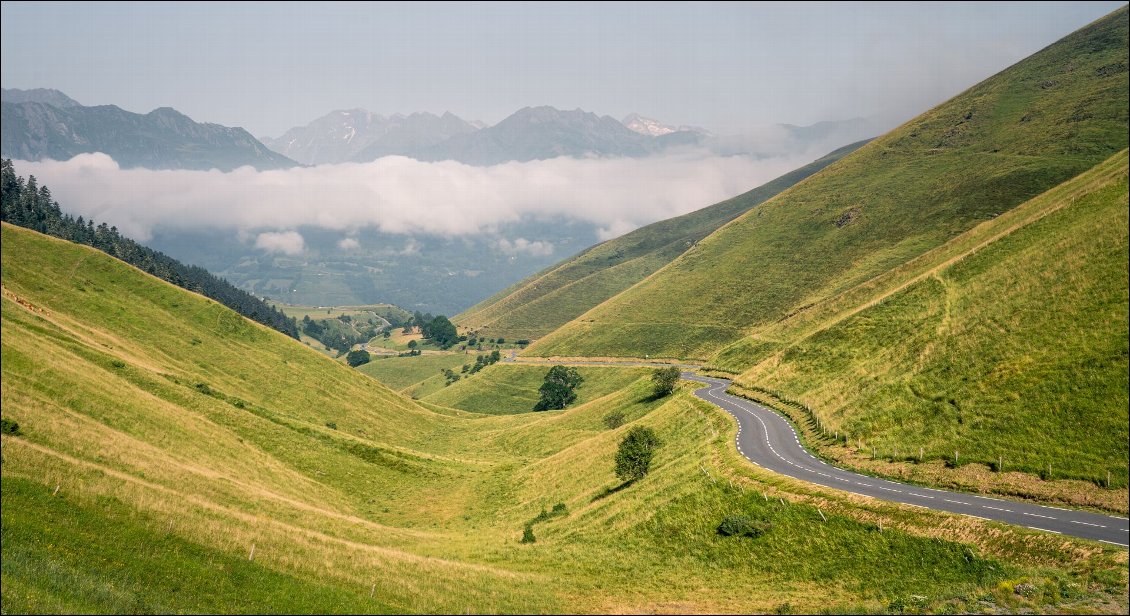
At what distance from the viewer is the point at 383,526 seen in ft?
194

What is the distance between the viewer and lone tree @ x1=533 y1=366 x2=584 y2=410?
16000 centimetres

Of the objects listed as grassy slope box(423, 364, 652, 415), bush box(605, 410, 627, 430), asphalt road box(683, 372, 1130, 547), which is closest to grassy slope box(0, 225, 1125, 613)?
asphalt road box(683, 372, 1130, 547)

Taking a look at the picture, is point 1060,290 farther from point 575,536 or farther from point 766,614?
point 575,536

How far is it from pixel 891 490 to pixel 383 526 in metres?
45.0

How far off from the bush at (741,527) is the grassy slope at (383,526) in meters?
0.75

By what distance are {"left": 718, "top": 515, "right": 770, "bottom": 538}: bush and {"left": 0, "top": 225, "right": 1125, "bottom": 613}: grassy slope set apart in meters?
0.75

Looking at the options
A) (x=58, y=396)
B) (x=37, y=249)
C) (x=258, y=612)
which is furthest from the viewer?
(x=37, y=249)

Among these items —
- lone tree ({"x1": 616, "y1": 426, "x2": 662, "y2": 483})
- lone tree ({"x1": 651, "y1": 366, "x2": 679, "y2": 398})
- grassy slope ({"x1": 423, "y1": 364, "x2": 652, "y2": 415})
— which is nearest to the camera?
lone tree ({"x1": 616, "y1": 426, "x2": 662, "y2": 483})

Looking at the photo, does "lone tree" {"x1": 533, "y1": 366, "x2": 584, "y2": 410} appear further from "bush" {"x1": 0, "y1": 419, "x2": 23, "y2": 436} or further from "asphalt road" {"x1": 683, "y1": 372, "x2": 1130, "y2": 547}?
"bush" {"x1": 0, "y1": 419, "x2": 23, "y2": 436}

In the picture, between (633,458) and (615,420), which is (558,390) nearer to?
(615,420)

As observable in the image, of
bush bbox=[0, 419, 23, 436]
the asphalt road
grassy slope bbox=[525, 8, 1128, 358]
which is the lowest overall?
bush bbox=[0, 419, 23, 436]

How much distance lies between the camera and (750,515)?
47094 mm

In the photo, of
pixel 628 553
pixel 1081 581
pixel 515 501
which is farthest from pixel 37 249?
pixel 1081 581

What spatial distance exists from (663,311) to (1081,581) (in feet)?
543
